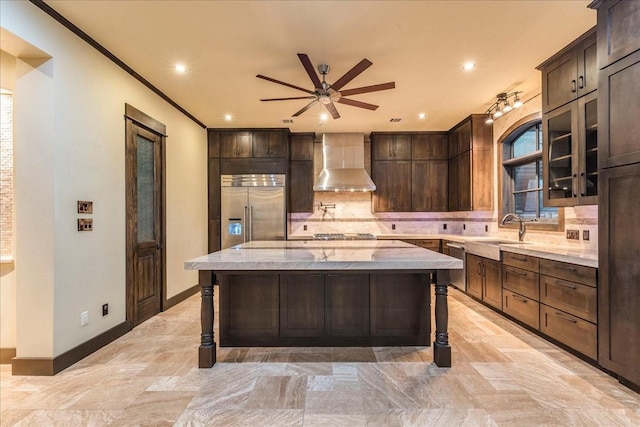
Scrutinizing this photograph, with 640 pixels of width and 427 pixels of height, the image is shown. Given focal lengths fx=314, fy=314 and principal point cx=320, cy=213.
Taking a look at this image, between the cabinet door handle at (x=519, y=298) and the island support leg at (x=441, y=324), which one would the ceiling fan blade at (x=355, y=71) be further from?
the cabinet door handle at (x=519, y=298)

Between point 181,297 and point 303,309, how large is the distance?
259 cm

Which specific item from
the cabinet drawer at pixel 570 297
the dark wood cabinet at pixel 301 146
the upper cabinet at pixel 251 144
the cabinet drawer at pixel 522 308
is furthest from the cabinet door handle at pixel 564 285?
the upper cabinet at pixel 251 144

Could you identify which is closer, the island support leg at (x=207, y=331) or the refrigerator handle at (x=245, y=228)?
the island support leg at (x=207, y=331)

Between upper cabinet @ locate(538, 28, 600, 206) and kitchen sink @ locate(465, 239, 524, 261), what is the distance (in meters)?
0.77

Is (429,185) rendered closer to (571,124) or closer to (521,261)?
(521,261)

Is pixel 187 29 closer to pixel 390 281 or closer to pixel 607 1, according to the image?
pixel 390 281

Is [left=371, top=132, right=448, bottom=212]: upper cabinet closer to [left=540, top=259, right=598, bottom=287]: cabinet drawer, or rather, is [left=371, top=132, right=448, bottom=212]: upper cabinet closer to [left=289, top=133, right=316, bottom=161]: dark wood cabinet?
[left=289, top=133, right=316, bottom=161]: dark wood cabinet

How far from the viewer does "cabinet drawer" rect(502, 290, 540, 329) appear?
318 centimetres

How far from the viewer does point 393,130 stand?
594cm

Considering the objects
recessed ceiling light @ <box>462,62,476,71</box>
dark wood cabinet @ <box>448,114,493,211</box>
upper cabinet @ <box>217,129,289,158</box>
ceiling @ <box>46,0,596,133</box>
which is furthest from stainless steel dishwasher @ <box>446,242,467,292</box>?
upper cabinet @ <box>217,129,289,158</box>

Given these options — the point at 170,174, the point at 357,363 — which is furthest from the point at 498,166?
the point at 170,174

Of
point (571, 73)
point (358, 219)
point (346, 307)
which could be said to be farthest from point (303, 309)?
point (358, 219)

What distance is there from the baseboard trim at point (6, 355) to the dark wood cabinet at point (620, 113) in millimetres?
4938

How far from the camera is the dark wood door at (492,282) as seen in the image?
3832 millimetres
